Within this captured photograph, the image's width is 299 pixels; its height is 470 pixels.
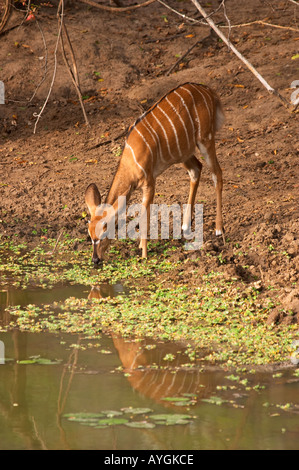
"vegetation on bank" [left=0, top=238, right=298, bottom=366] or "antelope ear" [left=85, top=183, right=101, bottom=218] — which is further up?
"antelope ear" [left=85, top=183, right=101, bottom=218]

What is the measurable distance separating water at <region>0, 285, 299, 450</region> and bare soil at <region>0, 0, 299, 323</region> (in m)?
1.14

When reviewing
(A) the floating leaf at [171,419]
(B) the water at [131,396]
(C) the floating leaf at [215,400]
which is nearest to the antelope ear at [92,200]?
(B) the water at [131,396]

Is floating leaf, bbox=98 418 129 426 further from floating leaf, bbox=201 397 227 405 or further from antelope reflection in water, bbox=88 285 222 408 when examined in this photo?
floating leaf, bbox=201 397 227 405

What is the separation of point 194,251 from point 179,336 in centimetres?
223

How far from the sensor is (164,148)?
8188 millimetres

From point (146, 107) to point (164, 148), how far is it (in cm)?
424

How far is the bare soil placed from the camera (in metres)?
7.67

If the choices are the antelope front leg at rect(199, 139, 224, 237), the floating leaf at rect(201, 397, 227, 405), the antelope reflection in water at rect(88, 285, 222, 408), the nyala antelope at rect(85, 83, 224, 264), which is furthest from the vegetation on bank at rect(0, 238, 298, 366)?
the antelope front leg at rect(199, 139, 224, 237)

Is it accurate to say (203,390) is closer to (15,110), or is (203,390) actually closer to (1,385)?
(1,385)

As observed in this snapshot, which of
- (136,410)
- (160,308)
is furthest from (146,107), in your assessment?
(136,410)

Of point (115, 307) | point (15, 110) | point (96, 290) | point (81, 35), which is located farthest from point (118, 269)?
point (81, 35)

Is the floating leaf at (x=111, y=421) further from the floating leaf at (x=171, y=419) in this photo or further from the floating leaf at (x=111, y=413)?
the floating leaf at (x=171, y=419)

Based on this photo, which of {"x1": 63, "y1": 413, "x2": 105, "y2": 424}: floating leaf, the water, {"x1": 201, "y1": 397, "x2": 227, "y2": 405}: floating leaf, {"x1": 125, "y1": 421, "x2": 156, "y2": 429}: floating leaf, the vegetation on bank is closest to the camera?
the water

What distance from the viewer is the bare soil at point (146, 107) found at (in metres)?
7.67
